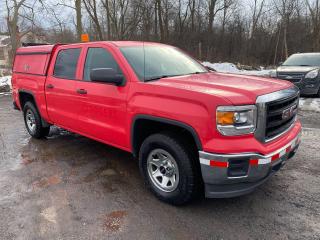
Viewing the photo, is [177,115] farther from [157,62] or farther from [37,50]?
[37,50]

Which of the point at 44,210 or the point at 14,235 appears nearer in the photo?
the point at 14,235

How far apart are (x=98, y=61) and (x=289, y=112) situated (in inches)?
102

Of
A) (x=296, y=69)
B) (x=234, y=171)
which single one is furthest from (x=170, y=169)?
(x=296, y=69)

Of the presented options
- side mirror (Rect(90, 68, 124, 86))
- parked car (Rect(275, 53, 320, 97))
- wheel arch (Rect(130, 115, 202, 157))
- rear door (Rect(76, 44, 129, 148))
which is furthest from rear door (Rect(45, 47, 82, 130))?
parked car (Rect(275, 53, 320, 97))

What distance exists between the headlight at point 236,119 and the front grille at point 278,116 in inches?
8.4

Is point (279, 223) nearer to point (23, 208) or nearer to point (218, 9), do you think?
point (23, 208)

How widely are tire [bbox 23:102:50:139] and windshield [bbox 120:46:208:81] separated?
2.85 metres

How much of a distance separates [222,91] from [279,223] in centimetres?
146

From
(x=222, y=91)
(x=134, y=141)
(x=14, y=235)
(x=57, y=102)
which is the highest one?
(x=222, y=91)

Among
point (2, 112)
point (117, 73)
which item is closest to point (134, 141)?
point (117, 73)

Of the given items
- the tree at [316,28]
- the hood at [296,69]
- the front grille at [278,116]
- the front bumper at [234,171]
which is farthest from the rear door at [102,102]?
the tree at [316,28]

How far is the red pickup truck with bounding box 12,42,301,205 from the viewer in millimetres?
2908

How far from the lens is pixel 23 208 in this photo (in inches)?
139

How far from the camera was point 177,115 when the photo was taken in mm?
3145
